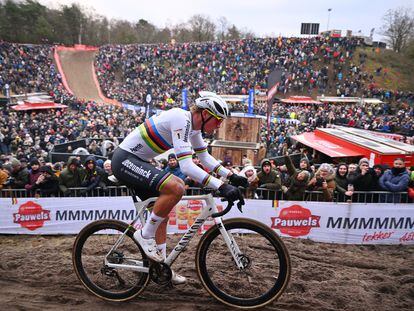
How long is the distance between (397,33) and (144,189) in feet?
257

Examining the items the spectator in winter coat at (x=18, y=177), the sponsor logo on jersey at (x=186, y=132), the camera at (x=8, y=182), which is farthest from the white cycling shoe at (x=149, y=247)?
the camera at (x=8, y=182)

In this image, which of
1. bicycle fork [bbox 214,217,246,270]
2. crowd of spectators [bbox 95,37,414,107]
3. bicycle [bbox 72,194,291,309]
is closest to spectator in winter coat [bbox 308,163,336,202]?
bicycle [bbox 72,194,291,309]

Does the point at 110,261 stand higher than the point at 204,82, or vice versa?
the point at 204,82

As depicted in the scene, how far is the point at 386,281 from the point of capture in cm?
432

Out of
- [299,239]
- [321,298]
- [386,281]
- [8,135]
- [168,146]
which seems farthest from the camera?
[8,135]

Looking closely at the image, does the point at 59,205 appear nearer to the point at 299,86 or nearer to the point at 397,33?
the point at 299,86

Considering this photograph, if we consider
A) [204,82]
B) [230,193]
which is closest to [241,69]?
[204,82]

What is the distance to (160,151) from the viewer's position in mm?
3621

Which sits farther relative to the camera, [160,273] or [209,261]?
[209,261]

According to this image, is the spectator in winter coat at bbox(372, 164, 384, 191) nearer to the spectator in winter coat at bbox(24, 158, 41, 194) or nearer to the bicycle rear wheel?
the bicycle rear wheel

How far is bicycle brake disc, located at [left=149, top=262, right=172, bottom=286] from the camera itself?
3711mm

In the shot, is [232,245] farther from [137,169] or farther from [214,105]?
[214,105]

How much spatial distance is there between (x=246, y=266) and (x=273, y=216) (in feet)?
13.1

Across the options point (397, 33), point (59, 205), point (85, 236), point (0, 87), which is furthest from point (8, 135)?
point (397, 33)
